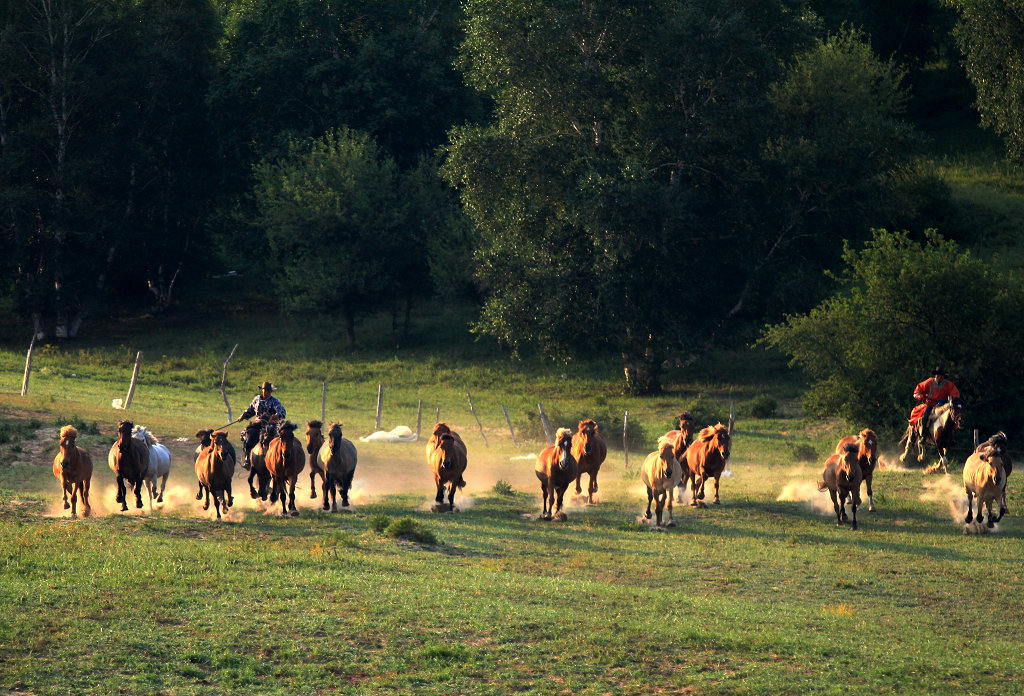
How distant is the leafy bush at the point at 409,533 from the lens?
21688 millimetres

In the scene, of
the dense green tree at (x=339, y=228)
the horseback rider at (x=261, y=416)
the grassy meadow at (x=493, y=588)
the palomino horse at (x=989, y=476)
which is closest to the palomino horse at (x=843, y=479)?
the grassy meadow at (x=493, y=588)

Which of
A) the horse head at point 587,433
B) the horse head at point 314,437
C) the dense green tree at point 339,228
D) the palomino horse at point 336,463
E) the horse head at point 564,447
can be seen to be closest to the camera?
the horse head at point 564,447

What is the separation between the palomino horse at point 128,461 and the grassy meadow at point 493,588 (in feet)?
1.75

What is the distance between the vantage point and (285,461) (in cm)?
2380

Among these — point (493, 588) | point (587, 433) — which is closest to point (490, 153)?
point (587, 433)

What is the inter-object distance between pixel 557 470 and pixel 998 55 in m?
33.0

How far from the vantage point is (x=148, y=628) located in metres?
14.7

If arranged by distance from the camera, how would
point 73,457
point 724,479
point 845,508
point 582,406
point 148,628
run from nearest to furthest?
1. point 148,628
2. point 73,457
3. point 845,508
4. point 724,479
5. point 582,406

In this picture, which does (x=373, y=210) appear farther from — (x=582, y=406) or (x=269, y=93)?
(x=582, y=406)

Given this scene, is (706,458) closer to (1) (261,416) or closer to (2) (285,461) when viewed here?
(2) (285,461)

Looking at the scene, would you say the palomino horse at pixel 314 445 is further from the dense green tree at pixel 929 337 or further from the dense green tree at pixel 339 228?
the dense green tree at pixel 339 228

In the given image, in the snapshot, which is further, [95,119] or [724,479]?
[95,119]

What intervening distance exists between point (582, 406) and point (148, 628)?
119ft

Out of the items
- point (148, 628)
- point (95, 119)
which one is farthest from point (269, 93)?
point (148, 628)
